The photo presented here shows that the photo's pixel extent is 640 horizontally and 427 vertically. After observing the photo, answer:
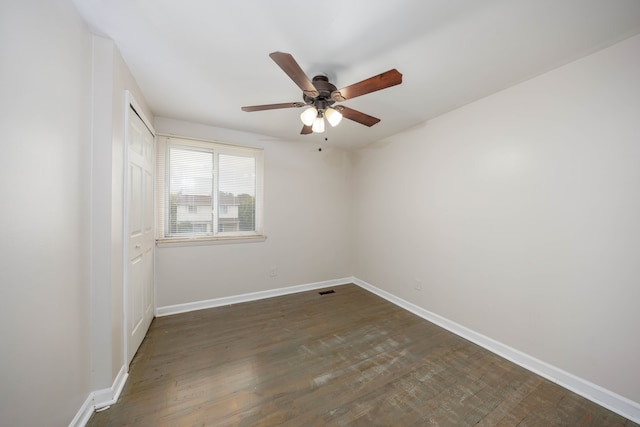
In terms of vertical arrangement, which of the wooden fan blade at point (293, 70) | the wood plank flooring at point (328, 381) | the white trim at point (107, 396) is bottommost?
the wood plank flooring at point (328, 381)

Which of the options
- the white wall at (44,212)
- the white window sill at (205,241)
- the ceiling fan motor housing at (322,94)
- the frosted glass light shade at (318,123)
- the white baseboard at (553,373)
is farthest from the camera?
the white window sill at (205,241)

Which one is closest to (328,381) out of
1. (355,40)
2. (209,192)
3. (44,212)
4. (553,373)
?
(553,373)

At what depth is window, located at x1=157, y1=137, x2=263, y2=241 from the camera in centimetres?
287

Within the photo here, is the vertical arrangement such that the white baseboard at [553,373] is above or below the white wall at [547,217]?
below

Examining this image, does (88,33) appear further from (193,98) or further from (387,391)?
(387,391)

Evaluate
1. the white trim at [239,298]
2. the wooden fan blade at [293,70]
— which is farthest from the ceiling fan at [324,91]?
the white trim at [239,298]

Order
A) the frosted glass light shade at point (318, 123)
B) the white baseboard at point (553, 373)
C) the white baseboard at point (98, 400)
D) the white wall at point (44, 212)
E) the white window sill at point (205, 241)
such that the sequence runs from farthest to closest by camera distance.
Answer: the white window sill at point (205, 241), the frosted glass light shade at point (318, 123), the white baseboard at point (553, 373), the white baseboard at point (98, 400), the white wall at point (44, 212)

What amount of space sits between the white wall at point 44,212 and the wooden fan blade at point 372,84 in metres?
1.61

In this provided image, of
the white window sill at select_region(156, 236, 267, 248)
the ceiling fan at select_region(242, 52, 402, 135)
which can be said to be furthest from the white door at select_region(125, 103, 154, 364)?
the ceiling fan at select_region(242, 52, 402, 135)

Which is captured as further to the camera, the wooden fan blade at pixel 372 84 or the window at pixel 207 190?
the window at pixel 207 190

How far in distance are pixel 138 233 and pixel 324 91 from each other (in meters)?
2.17

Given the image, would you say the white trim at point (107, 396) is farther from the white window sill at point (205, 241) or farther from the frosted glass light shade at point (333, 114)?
the frosted glass light shade at point (333, 114)

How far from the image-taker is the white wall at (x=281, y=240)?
290cm

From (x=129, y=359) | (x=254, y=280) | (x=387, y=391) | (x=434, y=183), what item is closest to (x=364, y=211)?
(x=434, y=183)
